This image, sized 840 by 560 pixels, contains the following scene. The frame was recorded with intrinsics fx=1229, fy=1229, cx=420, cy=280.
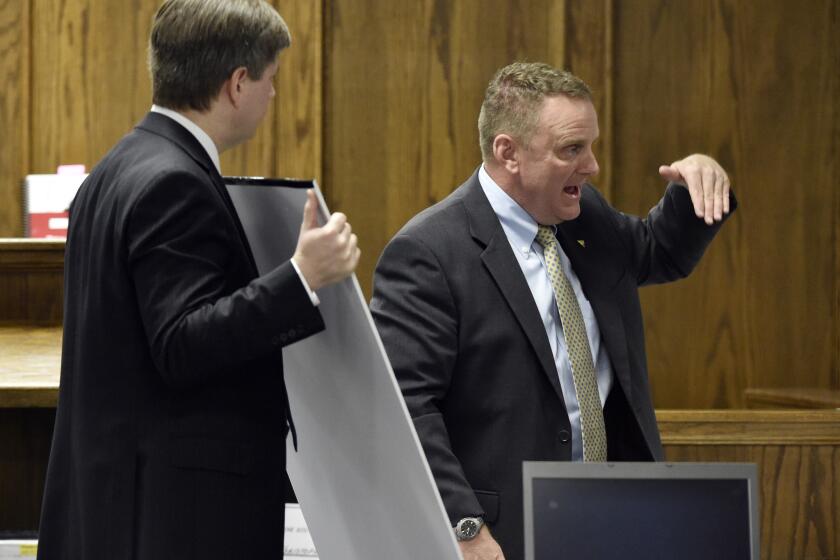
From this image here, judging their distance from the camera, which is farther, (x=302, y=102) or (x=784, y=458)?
(x=302, y=102)

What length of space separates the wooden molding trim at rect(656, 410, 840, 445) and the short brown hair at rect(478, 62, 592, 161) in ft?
4.88

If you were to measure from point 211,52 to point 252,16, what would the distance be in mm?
78

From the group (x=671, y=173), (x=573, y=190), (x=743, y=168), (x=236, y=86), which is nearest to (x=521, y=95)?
(x=573, y=190)

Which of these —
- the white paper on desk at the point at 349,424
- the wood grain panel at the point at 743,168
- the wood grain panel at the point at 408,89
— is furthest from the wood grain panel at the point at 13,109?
the white paper on desk at the point at 349,424

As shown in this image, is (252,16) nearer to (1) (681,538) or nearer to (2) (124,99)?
(1) (681,538)

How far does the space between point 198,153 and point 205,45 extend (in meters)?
0.15

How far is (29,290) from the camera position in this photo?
3680 mm

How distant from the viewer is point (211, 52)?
1.73 metres

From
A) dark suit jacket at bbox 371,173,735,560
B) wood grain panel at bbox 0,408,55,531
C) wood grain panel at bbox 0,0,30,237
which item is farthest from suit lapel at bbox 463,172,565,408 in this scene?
wood grain panel at bbox 0,0,30,237

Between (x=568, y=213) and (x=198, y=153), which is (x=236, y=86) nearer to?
(x=198, y=153)

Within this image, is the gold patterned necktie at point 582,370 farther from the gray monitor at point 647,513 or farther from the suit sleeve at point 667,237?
the gray monitor at point 647,513

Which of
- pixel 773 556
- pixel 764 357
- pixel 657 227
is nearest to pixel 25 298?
pixel 657 227

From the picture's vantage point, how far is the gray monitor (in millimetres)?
1783

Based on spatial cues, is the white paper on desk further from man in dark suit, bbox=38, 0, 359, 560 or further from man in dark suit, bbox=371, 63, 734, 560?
man in dark suit, bbox=371, 63, 734, 560
